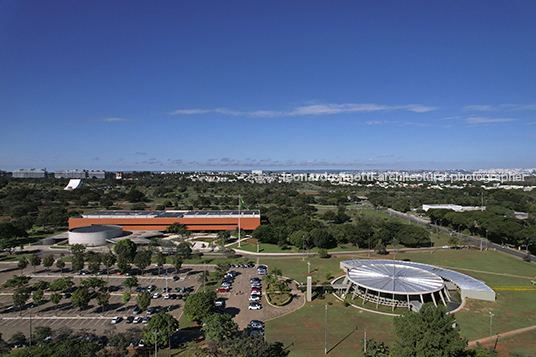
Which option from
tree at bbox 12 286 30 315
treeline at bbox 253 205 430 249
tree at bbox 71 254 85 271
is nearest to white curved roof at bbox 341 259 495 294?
treeline at bbox 253 205 430 249

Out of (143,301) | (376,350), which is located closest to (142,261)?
(143,301)

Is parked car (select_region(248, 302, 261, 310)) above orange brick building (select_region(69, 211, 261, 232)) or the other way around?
the other way around

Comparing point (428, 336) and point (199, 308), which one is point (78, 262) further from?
point (428, 336)

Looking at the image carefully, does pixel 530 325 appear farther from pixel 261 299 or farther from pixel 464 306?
pixel 261 299

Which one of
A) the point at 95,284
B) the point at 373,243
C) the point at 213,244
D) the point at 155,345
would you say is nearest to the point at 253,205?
the point at 213,244

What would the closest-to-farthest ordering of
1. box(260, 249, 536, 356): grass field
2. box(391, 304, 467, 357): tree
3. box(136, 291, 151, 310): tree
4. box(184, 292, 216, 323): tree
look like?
box(391, 304, 467, 357): tree
box(260, 249, 536, 356): grass field
box(184, 292, 216, 323): tree
box(136, 291, 151, 310): tree

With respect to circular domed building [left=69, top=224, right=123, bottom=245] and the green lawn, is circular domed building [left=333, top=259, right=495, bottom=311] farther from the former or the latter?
circular domed building [left=69, top=224, right=123, bottom=245]
